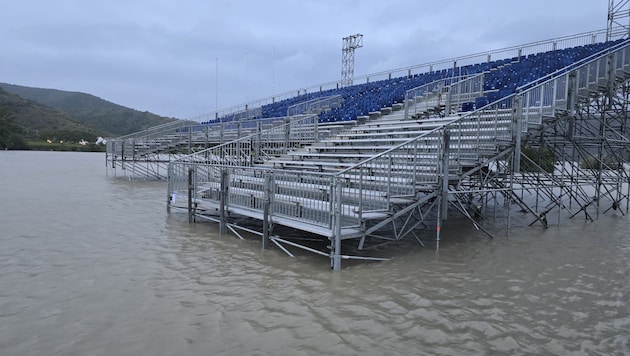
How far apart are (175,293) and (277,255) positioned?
8.44ft

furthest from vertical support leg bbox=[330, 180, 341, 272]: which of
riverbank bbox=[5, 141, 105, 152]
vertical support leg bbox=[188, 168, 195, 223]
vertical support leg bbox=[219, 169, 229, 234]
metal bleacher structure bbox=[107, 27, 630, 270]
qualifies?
riverbank bbox=[5, 141, 105, 152]

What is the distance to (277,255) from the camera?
27.1 feet

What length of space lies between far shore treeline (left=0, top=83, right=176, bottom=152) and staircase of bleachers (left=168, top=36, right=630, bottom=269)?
74521 mm

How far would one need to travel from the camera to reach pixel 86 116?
156 m

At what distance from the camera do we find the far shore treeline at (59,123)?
77625 millimetres

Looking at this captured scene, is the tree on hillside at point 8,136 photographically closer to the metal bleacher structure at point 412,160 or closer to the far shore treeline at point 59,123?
the far shore treeline at point 59,123

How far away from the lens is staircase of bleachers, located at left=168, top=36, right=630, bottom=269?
844 centimetres

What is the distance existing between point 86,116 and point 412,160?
558 ft

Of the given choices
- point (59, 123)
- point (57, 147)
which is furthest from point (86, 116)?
point (57, 147)

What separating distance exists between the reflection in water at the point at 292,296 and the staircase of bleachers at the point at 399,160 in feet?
2.87

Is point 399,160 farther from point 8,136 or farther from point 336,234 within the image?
point 8,136

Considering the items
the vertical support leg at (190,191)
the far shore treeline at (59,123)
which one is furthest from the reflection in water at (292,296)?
the far shore treeline at (59,123)

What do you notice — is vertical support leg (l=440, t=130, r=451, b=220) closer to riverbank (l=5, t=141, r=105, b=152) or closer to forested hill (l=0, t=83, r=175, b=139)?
riverbank (l=5, t=141, r=105, b=152)

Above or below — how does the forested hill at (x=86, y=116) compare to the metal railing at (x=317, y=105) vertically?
above
